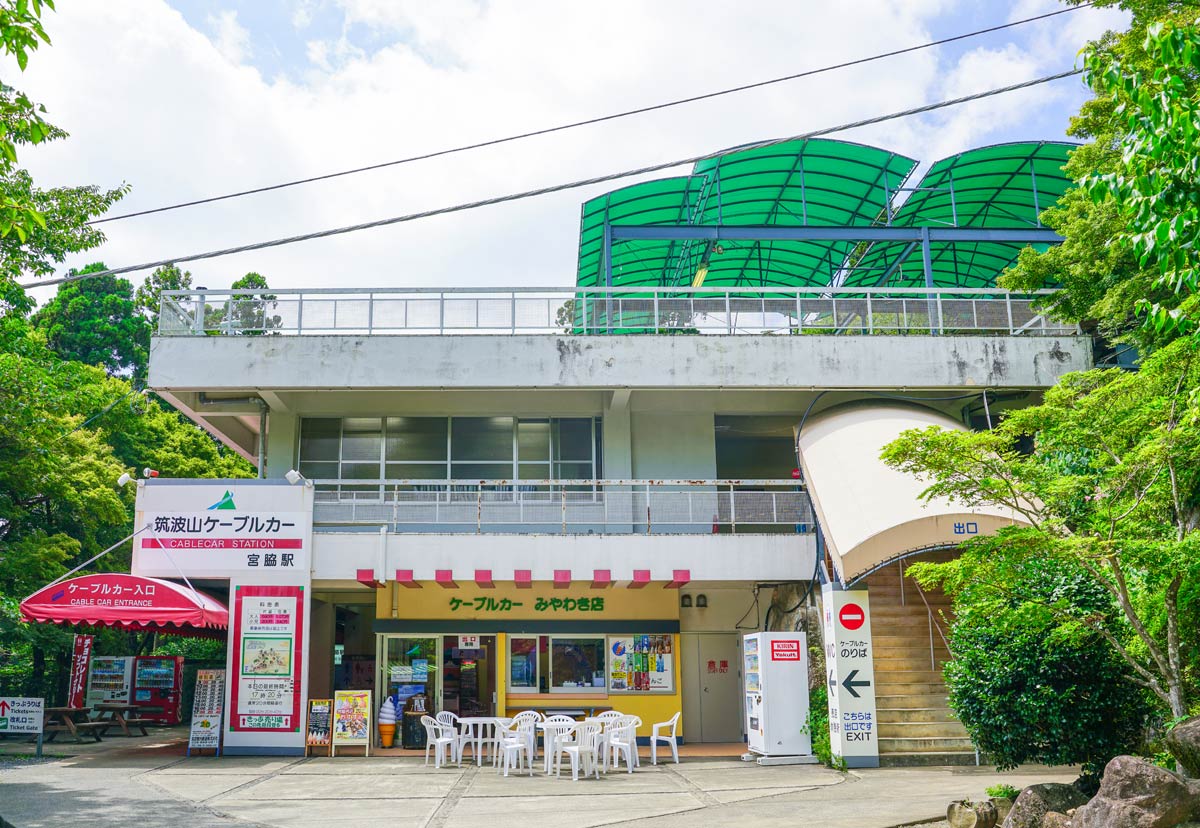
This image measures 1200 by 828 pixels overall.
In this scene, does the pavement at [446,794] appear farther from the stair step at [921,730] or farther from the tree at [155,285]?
the tree at [155,285]

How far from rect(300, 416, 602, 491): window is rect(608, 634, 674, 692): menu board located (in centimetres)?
320

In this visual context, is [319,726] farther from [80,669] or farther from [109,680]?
[109,680]

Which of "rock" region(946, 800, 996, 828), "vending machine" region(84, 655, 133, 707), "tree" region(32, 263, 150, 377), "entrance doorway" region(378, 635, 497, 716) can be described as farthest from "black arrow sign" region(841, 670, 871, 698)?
"tree" region(32, 263, 150, 377)

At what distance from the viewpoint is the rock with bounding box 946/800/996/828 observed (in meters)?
9.84

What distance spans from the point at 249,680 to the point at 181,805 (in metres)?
5.23

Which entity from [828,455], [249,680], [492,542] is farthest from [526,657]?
[828,455]

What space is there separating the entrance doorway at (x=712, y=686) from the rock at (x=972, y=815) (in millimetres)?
10800

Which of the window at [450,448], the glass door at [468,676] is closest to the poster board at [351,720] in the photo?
the glass door at [468,676]

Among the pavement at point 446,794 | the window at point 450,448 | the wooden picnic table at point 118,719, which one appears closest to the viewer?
the pavement at point 446,794

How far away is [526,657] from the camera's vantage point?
1950cm

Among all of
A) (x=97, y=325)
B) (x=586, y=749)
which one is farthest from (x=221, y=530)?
(x=97, y=325)

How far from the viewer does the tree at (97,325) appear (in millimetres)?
38812

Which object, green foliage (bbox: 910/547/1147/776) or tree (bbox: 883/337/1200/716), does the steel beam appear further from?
green foliage (bbox: 910/547/1147/776)

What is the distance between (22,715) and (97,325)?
2504 cm
